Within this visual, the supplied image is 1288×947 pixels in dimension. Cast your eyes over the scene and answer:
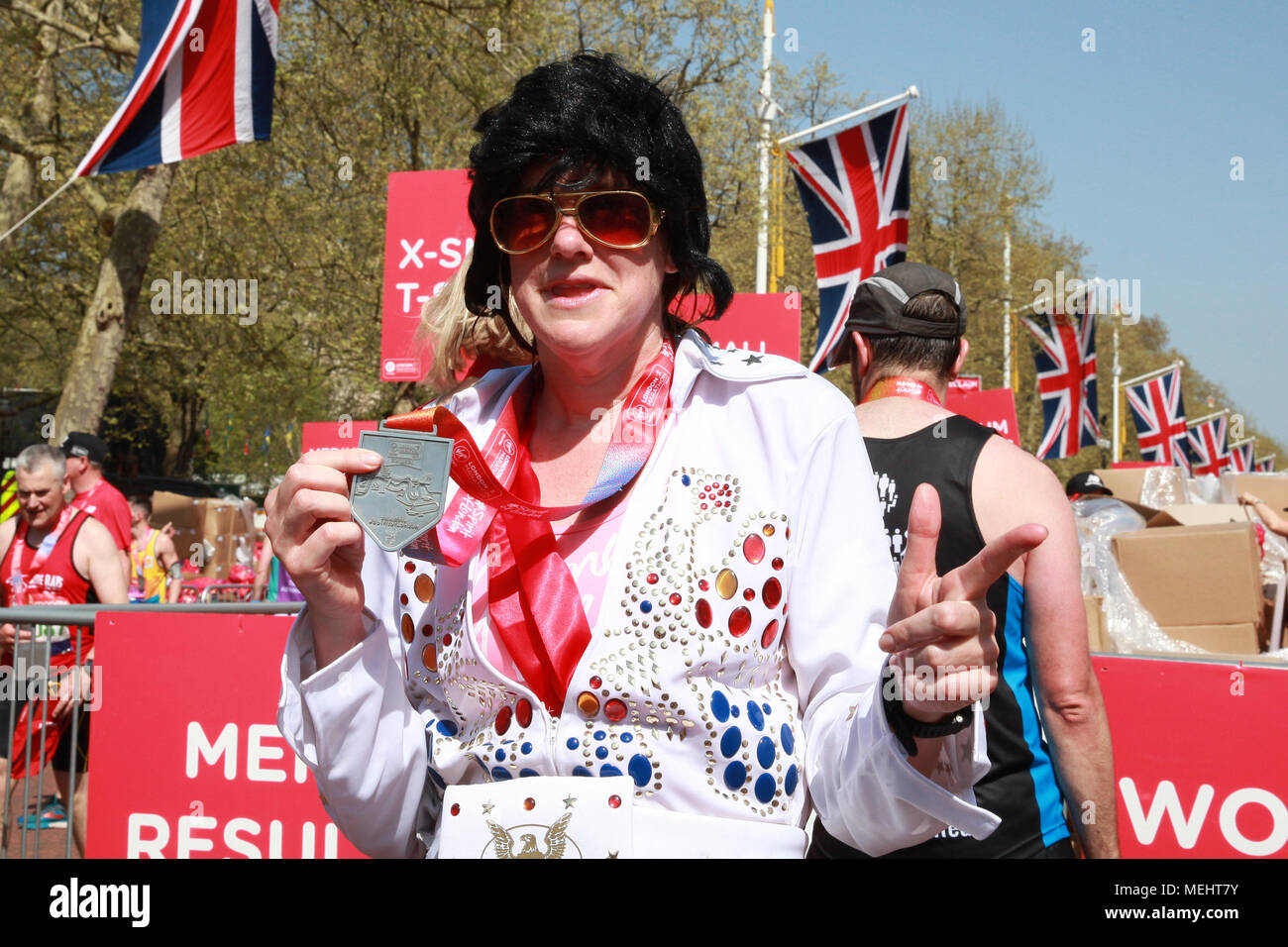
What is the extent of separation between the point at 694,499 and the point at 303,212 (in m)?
17.2

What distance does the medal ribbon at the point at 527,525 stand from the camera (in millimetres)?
1787

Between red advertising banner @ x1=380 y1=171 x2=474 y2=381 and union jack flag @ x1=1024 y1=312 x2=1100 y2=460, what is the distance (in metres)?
15.2

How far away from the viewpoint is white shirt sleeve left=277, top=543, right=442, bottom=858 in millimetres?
1733

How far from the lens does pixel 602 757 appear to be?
1.73m

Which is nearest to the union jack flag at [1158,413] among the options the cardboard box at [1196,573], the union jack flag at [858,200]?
the union jack flag at [858,200]

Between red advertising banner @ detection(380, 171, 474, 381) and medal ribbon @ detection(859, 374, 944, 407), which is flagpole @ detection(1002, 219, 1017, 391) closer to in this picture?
red advertising banner @ detection(380, 171, 474, 381)

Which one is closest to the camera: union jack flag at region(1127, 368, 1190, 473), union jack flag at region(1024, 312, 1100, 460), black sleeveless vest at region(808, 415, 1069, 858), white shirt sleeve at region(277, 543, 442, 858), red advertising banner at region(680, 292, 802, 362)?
white shirt sleeve at region(277, 543, 442, 858)

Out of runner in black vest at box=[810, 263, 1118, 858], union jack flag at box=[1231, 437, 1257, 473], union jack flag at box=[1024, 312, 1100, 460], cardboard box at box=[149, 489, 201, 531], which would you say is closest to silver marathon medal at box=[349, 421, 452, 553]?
runner in black vest at box=[810, 263, 1118, 858]

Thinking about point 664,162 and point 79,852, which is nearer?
point 664,162

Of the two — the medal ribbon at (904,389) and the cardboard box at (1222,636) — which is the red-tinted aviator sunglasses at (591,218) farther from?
the cardboard box at (1222,636)

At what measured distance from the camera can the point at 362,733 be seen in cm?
176

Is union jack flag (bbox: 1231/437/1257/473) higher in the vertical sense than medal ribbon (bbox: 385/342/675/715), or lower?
lower
